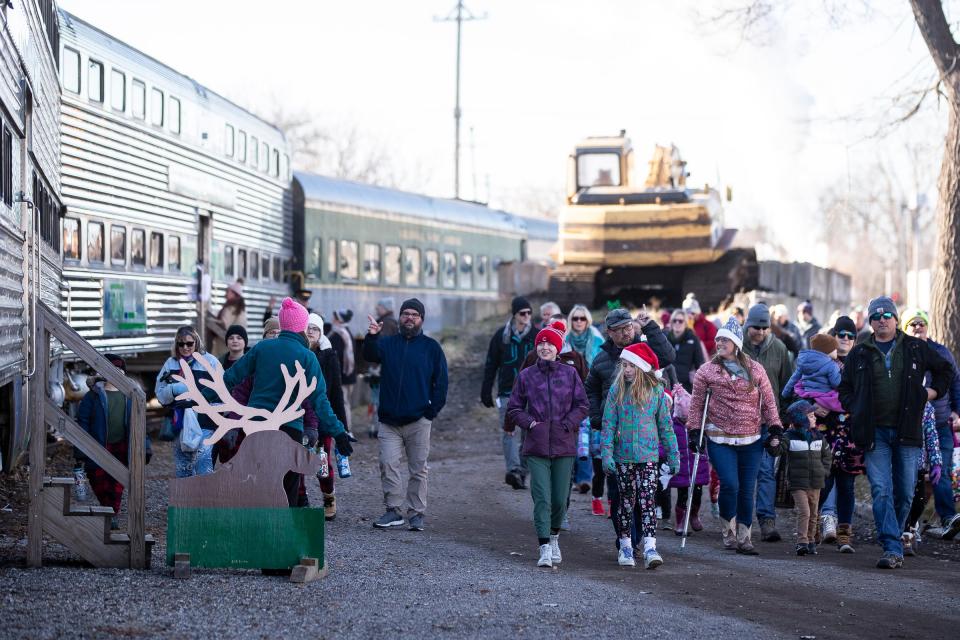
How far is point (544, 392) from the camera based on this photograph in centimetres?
1031

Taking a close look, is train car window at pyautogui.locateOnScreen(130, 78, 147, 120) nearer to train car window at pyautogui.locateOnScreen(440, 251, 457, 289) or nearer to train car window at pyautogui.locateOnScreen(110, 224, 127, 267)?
train car window at pyautogui.locateOnScreen(110, 224, 127, 267)

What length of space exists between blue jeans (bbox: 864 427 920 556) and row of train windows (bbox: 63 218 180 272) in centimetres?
980

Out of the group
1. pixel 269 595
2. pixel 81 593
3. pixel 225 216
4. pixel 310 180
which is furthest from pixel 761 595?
pixel 310 180

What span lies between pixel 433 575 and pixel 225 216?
15565 millimetres

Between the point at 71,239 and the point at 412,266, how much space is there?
15342 mm

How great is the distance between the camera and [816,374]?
38.2 ft

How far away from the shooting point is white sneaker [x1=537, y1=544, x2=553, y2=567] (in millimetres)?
9914

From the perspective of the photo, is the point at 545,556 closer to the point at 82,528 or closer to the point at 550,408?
the point at 550,408

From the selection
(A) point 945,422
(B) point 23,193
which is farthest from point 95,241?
(A) point 945,422

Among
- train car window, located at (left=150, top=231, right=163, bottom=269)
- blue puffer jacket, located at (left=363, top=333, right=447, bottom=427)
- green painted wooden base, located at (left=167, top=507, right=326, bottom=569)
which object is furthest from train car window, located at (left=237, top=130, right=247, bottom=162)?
green painted wooden base, located at (left=167, top=507, right=326, bottom=569)

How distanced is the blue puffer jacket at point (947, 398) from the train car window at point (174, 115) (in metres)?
12.9

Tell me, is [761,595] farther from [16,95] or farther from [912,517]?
[16,95]

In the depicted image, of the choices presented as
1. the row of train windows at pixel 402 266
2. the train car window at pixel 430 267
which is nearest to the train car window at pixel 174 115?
the row of train windows at pixel 402 266

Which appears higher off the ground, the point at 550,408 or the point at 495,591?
the point at 550,408
